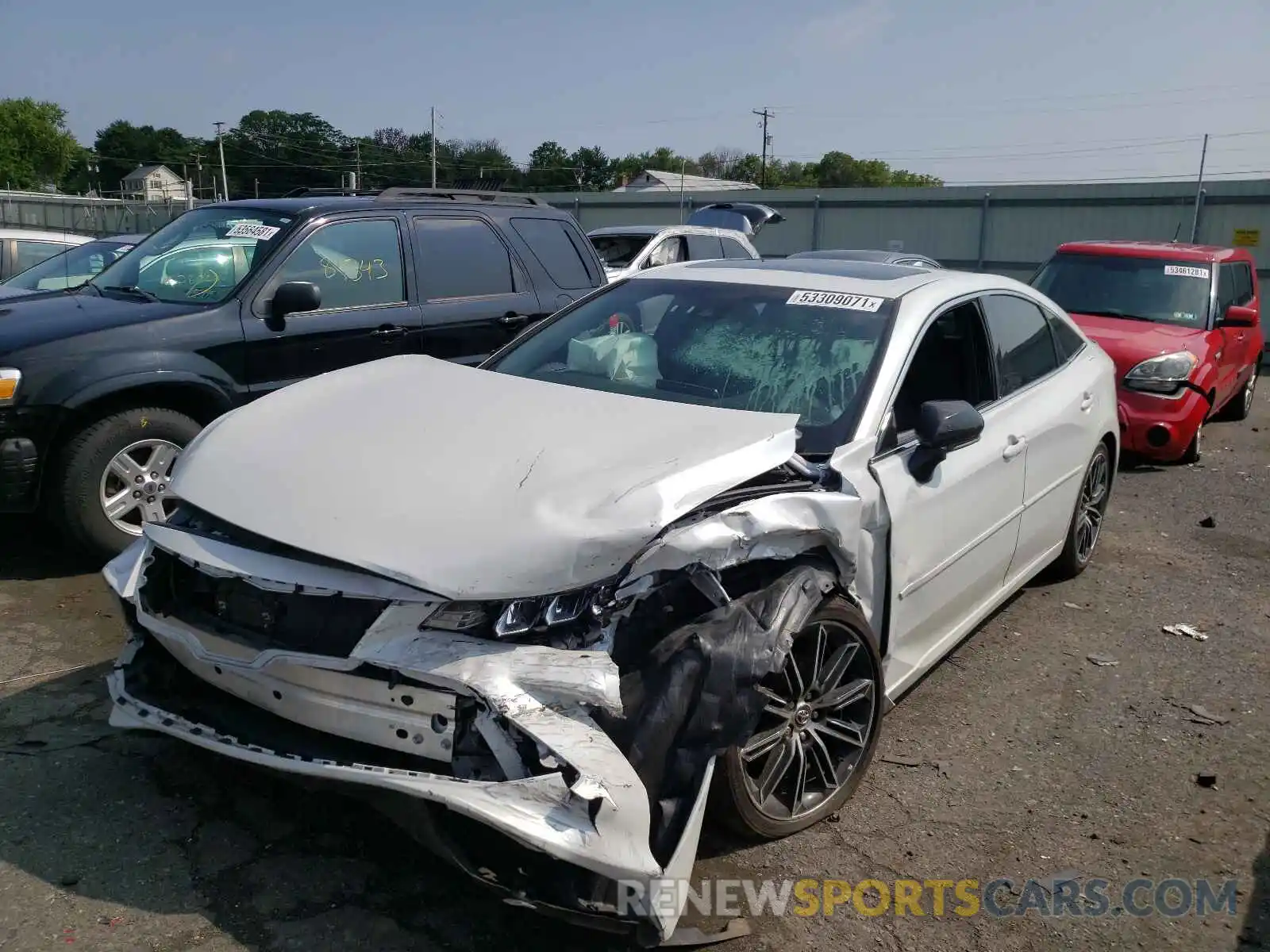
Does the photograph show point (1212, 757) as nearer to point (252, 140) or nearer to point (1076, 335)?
point (1076, 335)

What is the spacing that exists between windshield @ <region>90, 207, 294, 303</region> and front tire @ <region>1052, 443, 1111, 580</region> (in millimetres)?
4689

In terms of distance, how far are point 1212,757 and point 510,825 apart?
293cm

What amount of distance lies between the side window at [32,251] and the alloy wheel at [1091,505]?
31.1 feet

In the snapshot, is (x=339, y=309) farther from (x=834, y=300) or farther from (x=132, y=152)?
(x=132, y=152)

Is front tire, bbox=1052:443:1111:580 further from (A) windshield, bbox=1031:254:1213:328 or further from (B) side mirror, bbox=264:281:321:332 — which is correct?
(B) side mirror, bbox=264:281:321:332

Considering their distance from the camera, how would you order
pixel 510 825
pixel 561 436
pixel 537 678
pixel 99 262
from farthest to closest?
pixel 99 262, pixel 561 436, pixel 537 678, pixel 510 825

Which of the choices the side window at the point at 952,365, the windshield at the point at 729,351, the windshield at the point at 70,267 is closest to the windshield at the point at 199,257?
the windshield at the point at 70,267

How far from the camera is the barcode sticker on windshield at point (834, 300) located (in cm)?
393

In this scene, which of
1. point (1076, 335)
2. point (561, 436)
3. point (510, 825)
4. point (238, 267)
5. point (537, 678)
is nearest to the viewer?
point (510, 825)

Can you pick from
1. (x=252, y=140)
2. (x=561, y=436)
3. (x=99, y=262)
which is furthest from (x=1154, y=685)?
(x=252, y=140)

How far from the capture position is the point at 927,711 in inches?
161

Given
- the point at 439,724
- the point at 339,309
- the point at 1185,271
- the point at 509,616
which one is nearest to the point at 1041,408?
the point at 509,616

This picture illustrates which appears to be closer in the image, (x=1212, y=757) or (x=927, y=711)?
(x=1212, y=757)

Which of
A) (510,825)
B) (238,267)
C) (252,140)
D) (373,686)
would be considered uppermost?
(252,140)
